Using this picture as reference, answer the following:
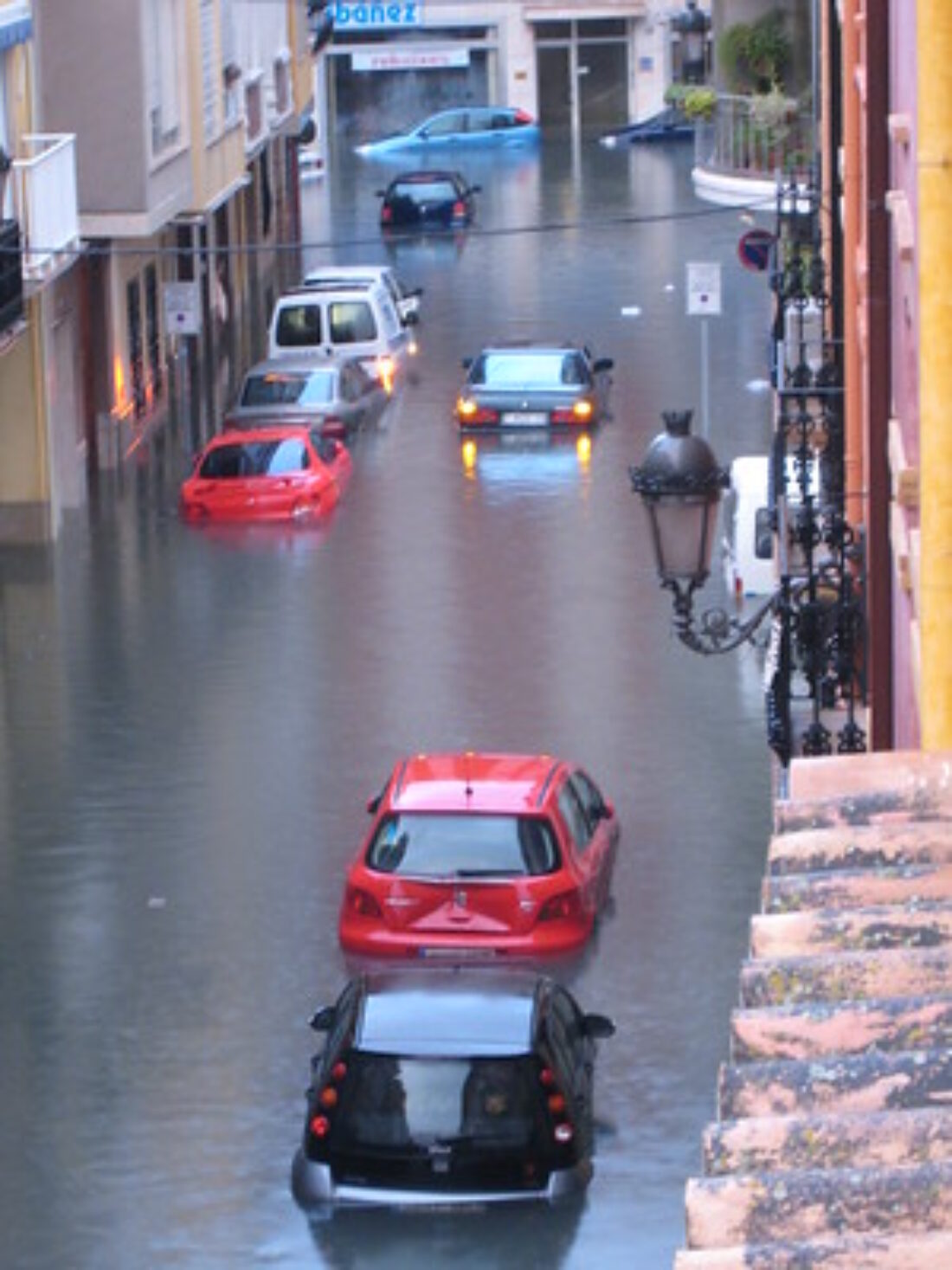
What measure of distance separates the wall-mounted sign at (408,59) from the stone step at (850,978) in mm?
86482

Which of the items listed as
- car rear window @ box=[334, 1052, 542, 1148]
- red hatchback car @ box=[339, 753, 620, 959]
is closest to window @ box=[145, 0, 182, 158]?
red hatchback car @ box=[339, 753, 620, 959]

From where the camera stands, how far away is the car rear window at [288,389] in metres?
41.0

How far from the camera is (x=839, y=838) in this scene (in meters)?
7.92

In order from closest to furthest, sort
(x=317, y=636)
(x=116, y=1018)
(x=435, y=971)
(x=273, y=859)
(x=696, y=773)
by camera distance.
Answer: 1. (x=435, y=971)
2. (x=116, y=1018)
3. (x=273, y=859)
4. (x=696, y=773)
5. (x=317, y=636)

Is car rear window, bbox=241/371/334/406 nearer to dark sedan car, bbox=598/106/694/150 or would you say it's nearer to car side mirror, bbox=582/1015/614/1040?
car side mirror, bbox=582/1015/614/1040

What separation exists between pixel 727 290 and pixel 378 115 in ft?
134

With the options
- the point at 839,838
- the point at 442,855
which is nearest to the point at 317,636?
the point at 442,855

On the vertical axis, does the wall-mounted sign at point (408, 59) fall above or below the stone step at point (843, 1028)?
below

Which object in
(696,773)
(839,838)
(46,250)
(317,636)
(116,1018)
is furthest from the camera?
(46,250)

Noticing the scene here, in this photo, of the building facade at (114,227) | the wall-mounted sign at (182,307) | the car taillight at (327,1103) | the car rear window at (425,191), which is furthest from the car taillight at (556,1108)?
the car rear window at (425,191)

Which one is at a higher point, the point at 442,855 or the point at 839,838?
the point at 839,838

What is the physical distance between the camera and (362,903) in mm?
20016

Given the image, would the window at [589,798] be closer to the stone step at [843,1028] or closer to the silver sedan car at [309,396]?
the stone step at [843,1028]

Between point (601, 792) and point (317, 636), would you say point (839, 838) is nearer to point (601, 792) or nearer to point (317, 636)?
point (601, 792)
